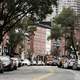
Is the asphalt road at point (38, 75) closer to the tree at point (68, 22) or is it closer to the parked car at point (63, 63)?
the parked car at point (63, 63)

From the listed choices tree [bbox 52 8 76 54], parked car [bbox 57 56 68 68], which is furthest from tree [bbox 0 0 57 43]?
tree [bbox 52 8 76 54]

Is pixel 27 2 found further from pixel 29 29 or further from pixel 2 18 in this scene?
pixel 29 29

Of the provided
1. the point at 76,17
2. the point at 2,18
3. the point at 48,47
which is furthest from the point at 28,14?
the point at 48,47

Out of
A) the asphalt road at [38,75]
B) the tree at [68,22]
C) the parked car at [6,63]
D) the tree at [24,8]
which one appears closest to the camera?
the asphalt road at [38,75]

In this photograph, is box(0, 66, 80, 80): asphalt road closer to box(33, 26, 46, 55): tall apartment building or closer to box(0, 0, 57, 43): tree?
box(0, 0, 57, 43): tree

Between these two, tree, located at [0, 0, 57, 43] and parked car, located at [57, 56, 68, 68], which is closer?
tree, located at [0, 0, 57, 43]

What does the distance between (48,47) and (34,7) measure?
110049mm

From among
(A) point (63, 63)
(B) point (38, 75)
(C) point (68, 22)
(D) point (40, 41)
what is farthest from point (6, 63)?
(D) point (40, 41)

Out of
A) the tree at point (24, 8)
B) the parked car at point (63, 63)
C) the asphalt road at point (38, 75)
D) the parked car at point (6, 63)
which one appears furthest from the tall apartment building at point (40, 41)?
the asphalt road at point (38, 75)

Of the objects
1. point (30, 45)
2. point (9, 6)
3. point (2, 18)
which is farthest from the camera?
point (30, 45)

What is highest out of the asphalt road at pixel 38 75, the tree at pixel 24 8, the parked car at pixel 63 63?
the tree at pixel 24 8

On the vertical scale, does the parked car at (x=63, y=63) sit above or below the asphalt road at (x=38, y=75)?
above

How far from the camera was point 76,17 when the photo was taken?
3337 inches

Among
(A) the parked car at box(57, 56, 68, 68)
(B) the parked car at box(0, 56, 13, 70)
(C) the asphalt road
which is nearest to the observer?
(C) the asphalt road
